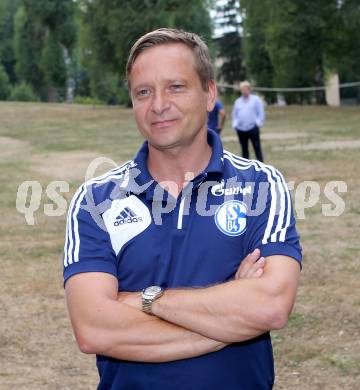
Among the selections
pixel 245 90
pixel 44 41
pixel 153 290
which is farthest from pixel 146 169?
pixel 44 41

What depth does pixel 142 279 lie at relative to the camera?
2951mm

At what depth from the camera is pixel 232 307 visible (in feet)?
9.49

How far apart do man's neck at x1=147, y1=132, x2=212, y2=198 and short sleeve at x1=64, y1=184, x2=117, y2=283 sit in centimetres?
28

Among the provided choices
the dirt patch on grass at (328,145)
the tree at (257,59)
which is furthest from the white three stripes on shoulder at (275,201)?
the tree at (257,59)

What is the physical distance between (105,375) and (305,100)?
2407 inches

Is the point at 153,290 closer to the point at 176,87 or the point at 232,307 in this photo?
the point at 232,307

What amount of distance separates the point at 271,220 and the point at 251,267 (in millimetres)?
207

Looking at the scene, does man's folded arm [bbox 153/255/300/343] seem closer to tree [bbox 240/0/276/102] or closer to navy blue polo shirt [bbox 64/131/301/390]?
navy blue polo shirt [bbox 64/131/301/390]

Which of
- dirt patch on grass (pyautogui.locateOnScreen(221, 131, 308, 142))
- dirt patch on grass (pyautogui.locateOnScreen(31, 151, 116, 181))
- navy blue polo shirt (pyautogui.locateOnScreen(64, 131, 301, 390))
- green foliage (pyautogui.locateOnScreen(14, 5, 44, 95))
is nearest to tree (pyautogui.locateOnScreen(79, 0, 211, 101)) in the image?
dirt patch on grass (pyautogui.locateOnScreen(221, 131, 308, 142))

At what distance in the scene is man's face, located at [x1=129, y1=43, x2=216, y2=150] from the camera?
3027 millimetres

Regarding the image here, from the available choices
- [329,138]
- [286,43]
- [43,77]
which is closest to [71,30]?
[43,77]

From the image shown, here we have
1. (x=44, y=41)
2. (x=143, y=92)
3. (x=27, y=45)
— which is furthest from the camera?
(x=27, y=45)

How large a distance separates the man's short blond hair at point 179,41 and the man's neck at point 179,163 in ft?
0.82

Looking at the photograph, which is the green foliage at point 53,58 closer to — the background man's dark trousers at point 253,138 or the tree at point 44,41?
the tree at point 44,41
